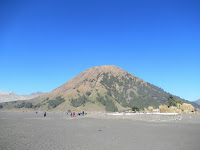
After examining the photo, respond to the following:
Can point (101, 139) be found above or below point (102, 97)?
below

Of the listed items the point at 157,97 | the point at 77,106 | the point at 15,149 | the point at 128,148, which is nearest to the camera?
the point at 15,149

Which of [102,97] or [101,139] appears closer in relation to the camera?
[101,139]

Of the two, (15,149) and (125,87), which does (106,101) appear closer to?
(125,87)

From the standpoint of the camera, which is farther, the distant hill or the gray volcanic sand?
the distant hill

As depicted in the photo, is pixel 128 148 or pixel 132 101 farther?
pixel 132 101

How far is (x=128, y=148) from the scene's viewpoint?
11.9 m

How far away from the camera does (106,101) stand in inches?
5591

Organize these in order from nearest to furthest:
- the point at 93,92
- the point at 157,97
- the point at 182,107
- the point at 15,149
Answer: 1. the point at 15,149
2. the point at 182,107
3. the point at 93,92
4. the point at 157,97

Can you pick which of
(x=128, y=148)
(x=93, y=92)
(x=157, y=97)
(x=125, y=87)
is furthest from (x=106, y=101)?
(x=128, y=148)

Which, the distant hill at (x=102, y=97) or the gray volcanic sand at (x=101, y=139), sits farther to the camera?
the distant hill at (x=102, y=97)

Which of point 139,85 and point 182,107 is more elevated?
point 139,85

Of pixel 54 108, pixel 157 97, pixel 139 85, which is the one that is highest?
pixel 139 85

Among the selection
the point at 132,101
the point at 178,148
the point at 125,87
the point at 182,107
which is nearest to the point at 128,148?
the point at 178,148

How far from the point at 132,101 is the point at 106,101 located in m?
31.9
